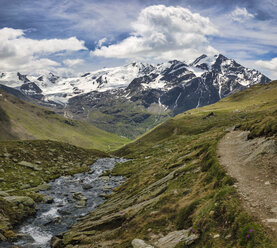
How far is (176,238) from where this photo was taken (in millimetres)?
A: 17016

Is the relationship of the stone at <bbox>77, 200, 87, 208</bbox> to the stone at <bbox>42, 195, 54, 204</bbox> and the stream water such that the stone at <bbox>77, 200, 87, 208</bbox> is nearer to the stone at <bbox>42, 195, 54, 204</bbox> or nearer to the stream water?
the stream water

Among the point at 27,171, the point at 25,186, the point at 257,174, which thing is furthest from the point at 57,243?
the point at 27,171

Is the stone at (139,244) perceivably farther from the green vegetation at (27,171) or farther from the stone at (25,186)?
the stone at (25,186)

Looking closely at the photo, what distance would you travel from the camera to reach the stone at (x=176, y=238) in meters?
15.3

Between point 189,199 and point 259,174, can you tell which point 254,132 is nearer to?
point 259,174

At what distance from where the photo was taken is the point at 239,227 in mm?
13562

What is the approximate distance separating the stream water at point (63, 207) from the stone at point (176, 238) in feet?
60.1

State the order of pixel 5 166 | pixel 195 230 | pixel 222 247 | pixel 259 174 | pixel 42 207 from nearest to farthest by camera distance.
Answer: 1. pixel 222 247
2. pixel 195 230
3. pixel 259 174
4. pixel 42 207
5. pixel 5 166

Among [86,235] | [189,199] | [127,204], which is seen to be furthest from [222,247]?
[127,204]

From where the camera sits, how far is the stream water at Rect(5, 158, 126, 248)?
3115 centimetres

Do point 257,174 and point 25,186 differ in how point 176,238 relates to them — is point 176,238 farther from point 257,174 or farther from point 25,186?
point 25,186

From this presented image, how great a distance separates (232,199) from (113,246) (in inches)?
474

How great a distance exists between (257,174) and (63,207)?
3557 centimetres

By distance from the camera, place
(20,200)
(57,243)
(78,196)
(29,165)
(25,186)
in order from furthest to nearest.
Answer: (29,165)
(25,186)
(78,196)
(20,200)
(57,243)
